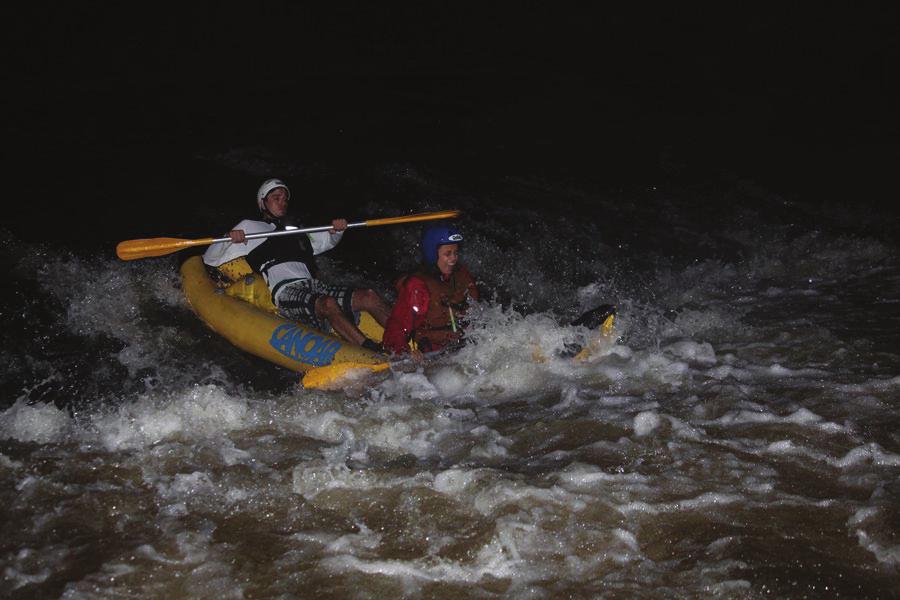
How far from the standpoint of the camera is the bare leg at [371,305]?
5539 millimetres

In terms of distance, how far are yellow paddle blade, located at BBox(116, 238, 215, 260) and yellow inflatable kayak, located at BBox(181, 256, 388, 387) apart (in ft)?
1.48

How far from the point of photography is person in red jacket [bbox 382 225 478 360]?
4941 mm

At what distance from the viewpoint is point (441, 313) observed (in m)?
5.15

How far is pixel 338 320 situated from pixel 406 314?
0.71 meters

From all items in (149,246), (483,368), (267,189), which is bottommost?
(483,368)

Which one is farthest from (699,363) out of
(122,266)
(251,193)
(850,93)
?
(850,93)

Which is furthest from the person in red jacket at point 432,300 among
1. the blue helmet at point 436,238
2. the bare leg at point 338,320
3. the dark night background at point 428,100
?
the dark night background at point 428,100

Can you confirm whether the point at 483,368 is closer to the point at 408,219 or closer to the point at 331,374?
the point at 331,374

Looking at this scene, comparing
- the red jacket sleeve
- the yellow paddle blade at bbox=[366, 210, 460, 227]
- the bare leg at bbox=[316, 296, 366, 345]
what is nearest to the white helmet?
the yellow paddle blade at bbox=[366, 210, 460, 227]

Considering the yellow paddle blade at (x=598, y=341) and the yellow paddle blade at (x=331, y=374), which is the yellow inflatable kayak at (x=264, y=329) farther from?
the yellow paddle blade at (x=598, y=341)

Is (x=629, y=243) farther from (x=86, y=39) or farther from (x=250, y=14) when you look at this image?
(x=250, y=14)

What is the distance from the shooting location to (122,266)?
7.17 m

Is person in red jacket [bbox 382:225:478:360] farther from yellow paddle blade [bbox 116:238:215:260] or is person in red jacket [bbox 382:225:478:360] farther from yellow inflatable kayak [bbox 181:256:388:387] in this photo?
yellow paddle blade [bbox 116:238:215:260]

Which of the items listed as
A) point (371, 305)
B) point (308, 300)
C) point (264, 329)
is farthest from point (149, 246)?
point (371, 305)
